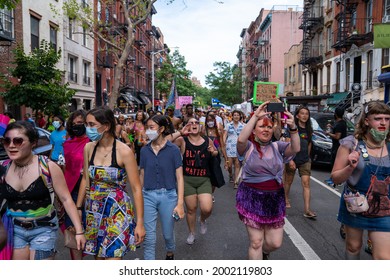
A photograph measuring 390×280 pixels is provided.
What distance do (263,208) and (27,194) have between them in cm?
212

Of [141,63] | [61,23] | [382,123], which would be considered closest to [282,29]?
[141,63]

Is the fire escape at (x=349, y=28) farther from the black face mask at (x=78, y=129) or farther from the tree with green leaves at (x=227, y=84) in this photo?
the tree with green leaves at (x=227, y=84)

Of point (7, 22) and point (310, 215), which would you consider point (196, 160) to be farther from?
point (7, 22)

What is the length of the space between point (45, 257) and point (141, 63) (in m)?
53.8

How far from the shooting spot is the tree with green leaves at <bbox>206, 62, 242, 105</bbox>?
70688mm

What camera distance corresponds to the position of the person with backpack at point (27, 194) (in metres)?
3.01

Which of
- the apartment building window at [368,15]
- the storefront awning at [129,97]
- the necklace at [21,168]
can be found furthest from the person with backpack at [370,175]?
the storefront awning at [129,97]

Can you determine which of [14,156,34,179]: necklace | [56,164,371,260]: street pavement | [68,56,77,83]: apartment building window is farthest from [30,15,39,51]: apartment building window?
[14,156,34,179]: necklace

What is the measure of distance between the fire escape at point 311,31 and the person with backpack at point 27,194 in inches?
1292

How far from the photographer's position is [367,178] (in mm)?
3389

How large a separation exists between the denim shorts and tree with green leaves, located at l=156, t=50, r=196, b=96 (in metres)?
51.9

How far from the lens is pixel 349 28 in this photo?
2689 cm
